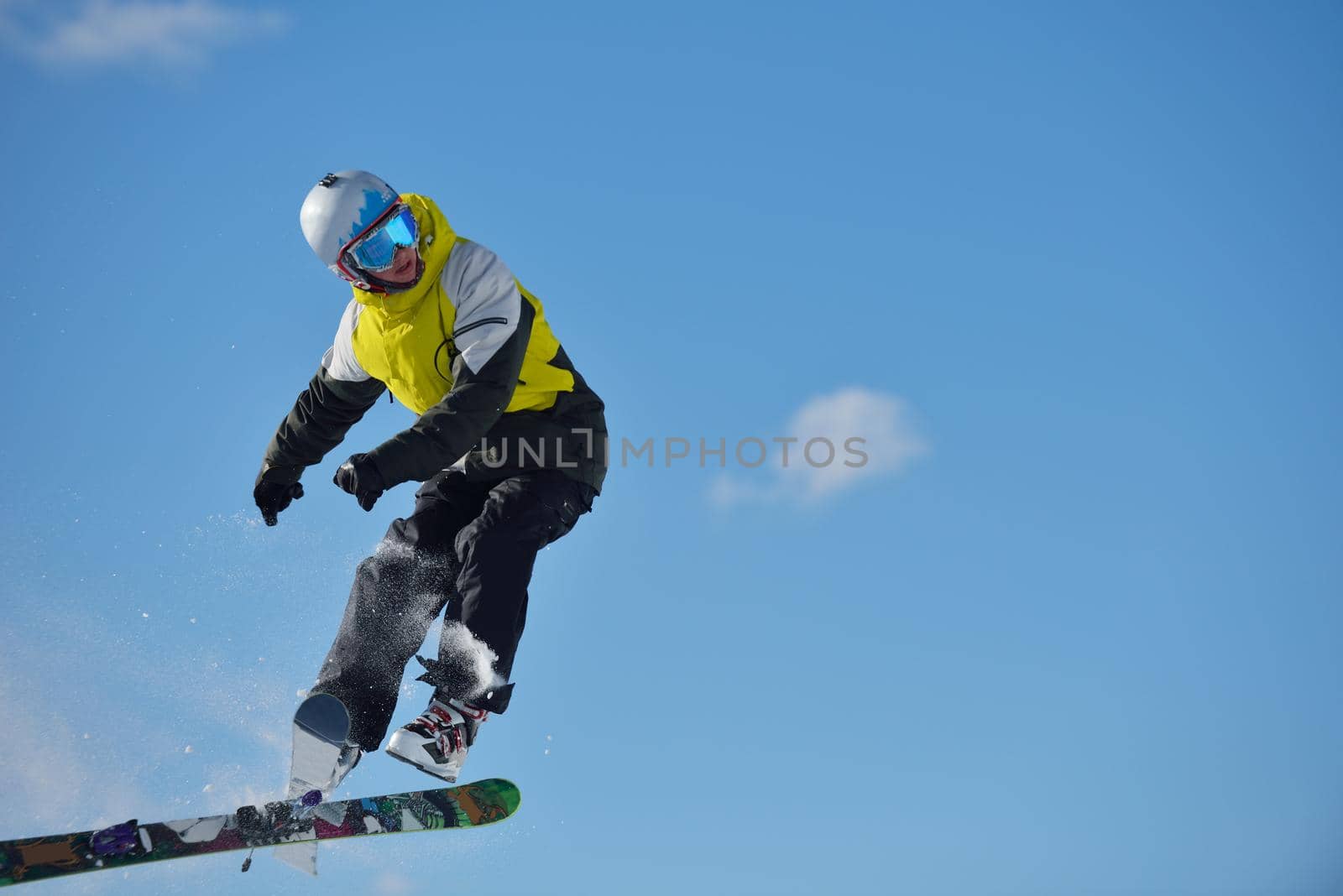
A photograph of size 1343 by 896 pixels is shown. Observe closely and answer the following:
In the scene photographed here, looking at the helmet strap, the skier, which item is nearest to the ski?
the skier

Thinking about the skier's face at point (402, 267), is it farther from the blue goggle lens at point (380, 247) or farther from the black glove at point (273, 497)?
the black glove at point (273, 497)

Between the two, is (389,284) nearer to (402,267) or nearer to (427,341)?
(402,267)

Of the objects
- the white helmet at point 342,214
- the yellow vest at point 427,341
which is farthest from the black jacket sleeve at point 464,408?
the white helmet at point 342,214

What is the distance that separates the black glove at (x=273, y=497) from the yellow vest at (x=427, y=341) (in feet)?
3.81

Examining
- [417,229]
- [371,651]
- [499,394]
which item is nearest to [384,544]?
[371,651]

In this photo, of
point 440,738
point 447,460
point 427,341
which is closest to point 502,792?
point 440,738

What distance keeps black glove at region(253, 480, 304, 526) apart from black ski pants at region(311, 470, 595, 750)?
1.24 meters

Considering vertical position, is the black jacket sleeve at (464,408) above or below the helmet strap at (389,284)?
below

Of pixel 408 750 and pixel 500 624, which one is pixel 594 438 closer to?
pixel 500 624

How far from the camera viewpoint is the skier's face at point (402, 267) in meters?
6.55

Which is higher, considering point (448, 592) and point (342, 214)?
point (342, 214)

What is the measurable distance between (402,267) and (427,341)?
0.46 m

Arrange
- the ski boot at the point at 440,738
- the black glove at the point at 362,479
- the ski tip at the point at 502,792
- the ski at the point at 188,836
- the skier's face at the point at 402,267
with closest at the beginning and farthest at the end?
the ski boot at the point at 440,738, the black glove at the point at 362,479, the skier's face at the point at 402,267, the ski at the point at 188,836, the ski tip at the point at 502,792

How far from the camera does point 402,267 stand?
21.6ft
